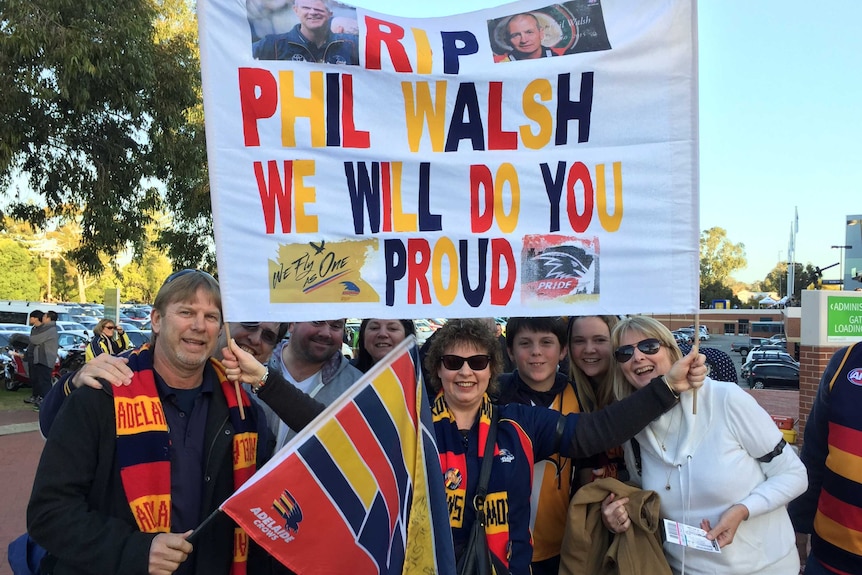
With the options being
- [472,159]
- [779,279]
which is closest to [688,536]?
[472,159]

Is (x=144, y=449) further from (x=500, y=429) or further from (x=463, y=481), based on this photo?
(x=500, y=429)

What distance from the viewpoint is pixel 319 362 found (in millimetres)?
3449

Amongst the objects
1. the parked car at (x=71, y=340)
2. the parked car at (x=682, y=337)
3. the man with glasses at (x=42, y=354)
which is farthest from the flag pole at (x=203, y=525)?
the parked car at (x=71, y=340)

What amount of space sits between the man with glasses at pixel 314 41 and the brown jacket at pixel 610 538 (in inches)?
78.4

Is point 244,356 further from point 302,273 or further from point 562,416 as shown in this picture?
point 562,416

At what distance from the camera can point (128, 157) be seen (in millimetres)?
11844

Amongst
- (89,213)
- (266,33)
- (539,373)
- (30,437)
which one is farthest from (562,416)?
(89,213)

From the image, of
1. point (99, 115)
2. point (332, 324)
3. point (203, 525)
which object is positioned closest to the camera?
point (203, 525)

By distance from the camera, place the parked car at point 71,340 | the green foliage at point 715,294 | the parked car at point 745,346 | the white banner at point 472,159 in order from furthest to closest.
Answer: the green foliage at point 715,294
the parked car at point 745,346
the parked car at point 71,340
the white banner at point 472,159

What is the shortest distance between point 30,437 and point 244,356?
33.2 ft

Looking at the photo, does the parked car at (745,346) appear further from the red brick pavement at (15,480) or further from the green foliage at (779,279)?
the red brick pavement at (15,480)

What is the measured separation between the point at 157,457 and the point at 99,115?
1091 centimetres

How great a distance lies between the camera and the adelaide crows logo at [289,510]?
6.77ft

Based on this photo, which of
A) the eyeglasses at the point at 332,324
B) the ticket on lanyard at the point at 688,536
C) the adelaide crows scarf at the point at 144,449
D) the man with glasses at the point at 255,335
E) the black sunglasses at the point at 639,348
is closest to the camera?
the adelaide crows scarf at the point at 144,449
